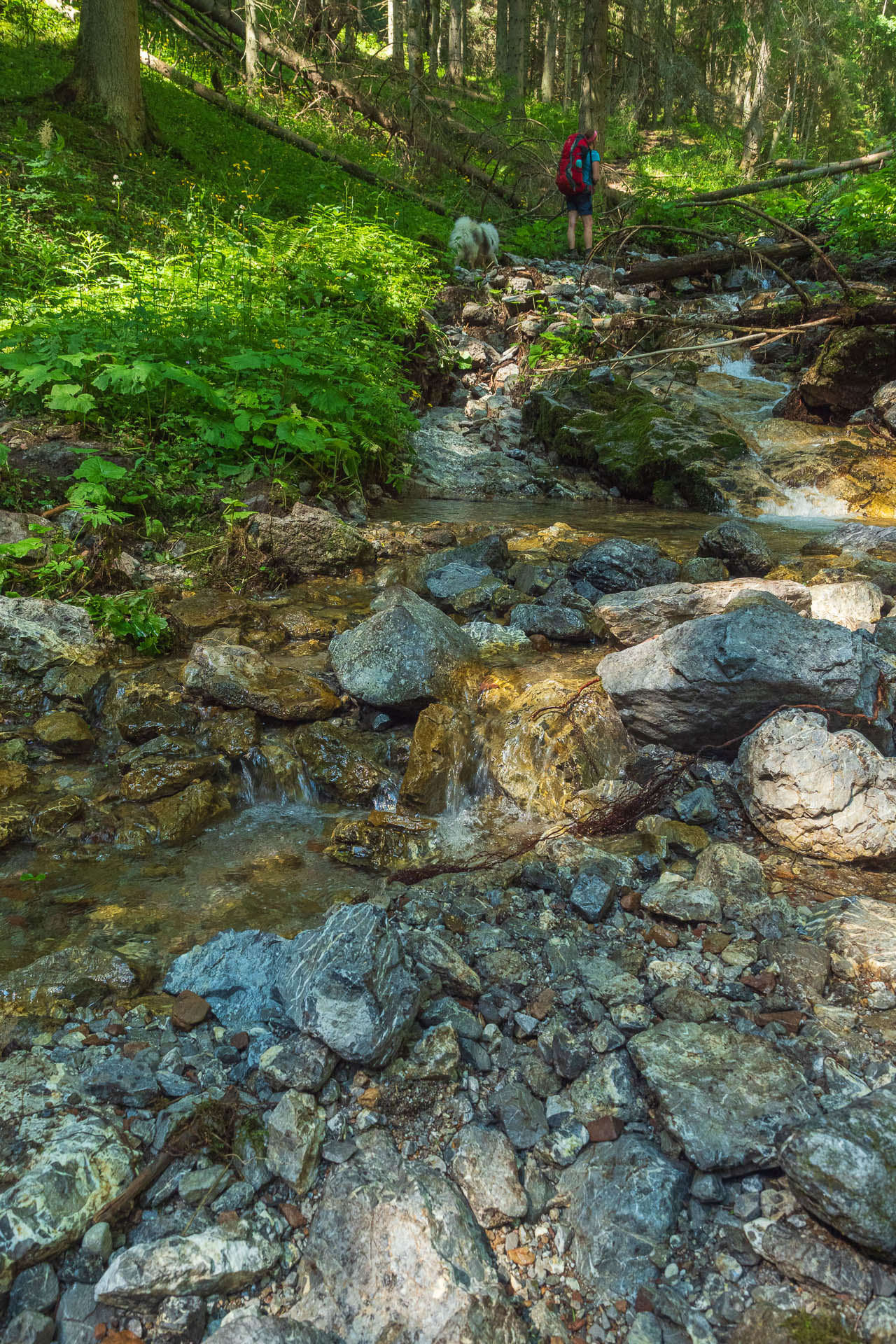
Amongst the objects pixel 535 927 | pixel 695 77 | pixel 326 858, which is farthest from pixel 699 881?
pixel 695 77

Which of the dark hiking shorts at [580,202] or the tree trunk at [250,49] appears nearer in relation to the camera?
the dark hiking shorts at [580,202]

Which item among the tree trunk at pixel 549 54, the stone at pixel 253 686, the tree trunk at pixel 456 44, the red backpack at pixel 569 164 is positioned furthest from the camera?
the tree trunk at pixel 549 54

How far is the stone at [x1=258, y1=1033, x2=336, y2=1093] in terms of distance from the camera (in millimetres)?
2205

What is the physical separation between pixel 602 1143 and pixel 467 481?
26.3 feet

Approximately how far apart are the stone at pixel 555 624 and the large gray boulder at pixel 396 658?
0.69 meters

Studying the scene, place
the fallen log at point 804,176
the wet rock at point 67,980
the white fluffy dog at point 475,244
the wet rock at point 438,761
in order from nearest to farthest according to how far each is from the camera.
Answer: the wet rock at point 67,980, the wet rock at point 438,761, the white fluffy dog at point 475,244, the fallen log at point 804,176

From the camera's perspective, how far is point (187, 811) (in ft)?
12.3

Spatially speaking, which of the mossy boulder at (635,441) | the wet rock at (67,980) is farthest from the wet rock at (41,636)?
the mossy boulder at (635,441)

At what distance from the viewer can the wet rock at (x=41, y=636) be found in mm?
4543

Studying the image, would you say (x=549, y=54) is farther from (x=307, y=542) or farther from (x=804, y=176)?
(x=307, y=542)

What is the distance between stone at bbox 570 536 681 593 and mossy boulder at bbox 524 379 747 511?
2.93m

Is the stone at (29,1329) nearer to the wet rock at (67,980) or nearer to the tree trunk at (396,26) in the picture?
the wet rock at (67,980)

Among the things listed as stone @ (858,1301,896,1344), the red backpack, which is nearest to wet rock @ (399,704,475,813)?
stone @ (858,1301,896,1344)

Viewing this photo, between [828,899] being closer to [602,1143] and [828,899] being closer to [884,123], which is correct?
Result: [602,1143]
